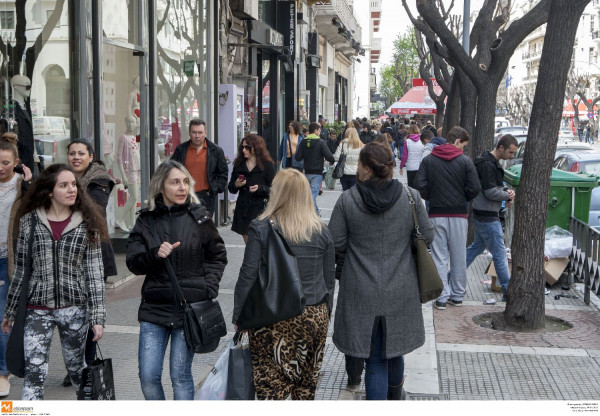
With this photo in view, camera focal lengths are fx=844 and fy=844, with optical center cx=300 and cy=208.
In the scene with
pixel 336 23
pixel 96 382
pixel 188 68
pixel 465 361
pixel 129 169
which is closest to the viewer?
pixel 96 382

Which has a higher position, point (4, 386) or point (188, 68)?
point (188, 68)

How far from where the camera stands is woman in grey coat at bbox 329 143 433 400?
492cm

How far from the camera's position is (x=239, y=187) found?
936cm

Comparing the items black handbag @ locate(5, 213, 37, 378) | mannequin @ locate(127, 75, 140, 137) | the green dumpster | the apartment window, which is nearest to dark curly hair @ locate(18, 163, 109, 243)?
black handbag @ locate(5, 213, 37, 378)

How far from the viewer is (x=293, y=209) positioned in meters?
4.65

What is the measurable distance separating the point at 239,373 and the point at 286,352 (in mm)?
282

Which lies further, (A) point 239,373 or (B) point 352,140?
(B) point 352,140

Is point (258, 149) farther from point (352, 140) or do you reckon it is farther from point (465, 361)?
point (352, 140)

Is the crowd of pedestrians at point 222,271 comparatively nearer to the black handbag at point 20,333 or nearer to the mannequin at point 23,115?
the black handbag at point 20,333

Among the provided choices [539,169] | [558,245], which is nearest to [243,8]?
[558,245]

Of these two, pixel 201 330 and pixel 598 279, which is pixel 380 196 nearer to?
pixel 201 330

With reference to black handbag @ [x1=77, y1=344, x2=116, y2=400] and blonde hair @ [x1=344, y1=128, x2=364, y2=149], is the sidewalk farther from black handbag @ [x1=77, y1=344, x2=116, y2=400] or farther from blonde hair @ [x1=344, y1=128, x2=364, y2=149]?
blonde hair @ [x1=344, y1=128, x2=364, y2=149]

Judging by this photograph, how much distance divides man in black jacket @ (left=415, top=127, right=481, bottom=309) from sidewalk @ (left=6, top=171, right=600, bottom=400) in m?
0.63
